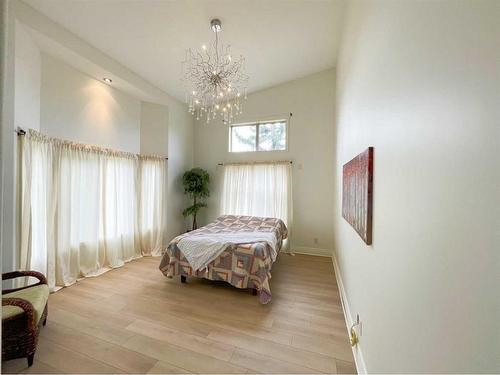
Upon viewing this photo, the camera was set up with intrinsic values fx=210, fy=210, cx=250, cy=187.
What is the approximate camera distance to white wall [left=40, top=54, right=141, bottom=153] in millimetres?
2779

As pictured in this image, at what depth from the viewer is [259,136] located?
4.89 m

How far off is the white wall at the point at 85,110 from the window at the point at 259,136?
6.92 ft

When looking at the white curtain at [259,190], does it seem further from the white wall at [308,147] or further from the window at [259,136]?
the window at [259,136]

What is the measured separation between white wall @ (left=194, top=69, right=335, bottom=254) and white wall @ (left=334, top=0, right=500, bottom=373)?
311cm

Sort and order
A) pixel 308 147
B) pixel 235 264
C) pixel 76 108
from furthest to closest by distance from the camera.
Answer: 1. pixel 308 147
2. pixel 76 108
3. pixel 235 264

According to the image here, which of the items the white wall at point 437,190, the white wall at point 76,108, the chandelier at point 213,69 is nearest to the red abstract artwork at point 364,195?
the white wall at point 437,190

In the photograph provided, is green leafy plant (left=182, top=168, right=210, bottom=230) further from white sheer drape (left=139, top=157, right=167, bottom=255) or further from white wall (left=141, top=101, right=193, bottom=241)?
white sheer drape (left=139, top=157, right=167, bottom=255)

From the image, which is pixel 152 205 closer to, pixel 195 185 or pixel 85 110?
pixel 195 185

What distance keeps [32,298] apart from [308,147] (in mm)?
4475

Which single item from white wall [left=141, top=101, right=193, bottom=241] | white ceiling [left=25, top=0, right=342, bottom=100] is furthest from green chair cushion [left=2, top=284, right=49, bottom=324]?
white ceiling [left=25, top=0, right=342, bottom=100]

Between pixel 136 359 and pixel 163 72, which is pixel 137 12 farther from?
pixel 136 359

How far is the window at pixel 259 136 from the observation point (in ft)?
15.5

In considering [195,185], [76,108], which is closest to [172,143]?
[195,185]

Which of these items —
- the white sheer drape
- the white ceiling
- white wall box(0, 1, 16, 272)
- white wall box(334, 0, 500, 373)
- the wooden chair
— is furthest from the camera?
the white sheer drape
